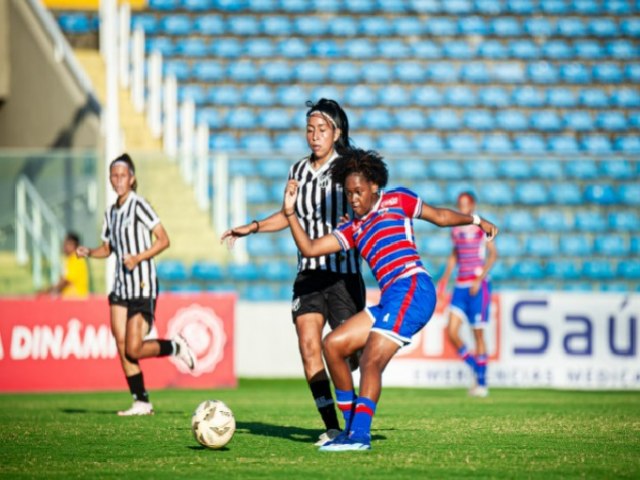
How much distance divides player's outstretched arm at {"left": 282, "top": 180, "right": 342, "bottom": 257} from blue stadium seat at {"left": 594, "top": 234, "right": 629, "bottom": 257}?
1146 cm

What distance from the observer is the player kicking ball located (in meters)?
7.14

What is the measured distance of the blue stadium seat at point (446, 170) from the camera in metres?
18.3

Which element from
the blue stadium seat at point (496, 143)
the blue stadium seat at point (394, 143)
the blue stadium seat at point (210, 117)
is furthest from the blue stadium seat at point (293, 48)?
the blue stadium seat at point (496, 143)

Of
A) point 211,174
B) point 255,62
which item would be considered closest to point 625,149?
point 255,62

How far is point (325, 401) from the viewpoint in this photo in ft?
25.8

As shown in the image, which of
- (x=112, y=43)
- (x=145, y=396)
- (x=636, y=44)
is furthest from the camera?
(x=636, y=44)

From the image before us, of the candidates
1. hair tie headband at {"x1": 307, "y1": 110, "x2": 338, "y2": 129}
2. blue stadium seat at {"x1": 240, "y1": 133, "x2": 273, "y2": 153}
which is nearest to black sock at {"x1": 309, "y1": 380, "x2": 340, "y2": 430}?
hair tie headband at {"x1": 307, "y1": 110, "x2": 338, "y2": 129}

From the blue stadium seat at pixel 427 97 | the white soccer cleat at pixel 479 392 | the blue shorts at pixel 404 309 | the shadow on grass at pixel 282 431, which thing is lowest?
the white soccer cleat at pixel 479 392

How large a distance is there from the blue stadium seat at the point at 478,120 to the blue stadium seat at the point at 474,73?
2.87 feet

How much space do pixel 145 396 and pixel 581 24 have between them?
1655 centimetres

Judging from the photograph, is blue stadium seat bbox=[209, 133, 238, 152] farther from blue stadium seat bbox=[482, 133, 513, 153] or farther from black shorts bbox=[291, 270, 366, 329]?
black shorts bbox=[291, 270, 366, 329]

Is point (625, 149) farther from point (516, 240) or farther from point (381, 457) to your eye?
point (381, 457)

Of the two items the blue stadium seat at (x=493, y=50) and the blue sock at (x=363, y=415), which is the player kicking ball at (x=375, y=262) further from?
the blue stadium seat at (x=493, y=50)

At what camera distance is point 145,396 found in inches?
421
